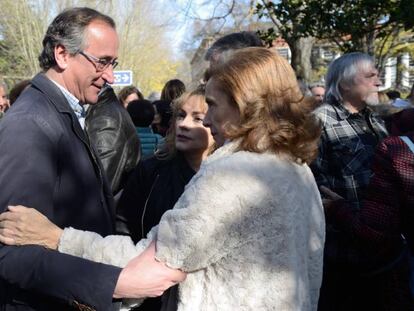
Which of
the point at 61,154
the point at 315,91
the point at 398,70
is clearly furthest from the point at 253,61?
the point at 398,70

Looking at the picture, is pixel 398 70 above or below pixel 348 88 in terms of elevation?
below

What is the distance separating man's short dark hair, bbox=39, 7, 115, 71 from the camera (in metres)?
2.69

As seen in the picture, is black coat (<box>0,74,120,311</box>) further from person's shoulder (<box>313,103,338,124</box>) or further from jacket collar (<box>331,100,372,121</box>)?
jacket collar (<box>331,100,372,121</box>)

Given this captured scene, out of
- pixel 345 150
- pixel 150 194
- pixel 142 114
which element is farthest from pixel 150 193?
pixel 142 114

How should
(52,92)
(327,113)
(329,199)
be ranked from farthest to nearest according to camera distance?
(327,113), (329,199), (52,92)

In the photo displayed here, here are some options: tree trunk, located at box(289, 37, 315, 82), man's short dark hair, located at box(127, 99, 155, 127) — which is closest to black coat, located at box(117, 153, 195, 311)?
man's short dark hair, located at box(127, 99, 155, 127)

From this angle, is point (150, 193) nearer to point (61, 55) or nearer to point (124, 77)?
point (61, 55)

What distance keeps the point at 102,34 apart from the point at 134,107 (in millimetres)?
3990

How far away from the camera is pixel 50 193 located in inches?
87.9

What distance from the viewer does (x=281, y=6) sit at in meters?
7.32

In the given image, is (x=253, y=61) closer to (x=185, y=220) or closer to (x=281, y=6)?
(x=185, y=220)

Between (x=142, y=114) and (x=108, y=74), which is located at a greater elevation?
(x=108, y=74)

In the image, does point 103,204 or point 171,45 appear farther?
point 171,45

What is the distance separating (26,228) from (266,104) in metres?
0.92
